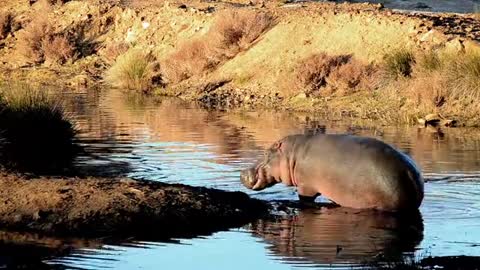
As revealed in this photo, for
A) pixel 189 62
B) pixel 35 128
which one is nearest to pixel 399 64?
pixel 189 62

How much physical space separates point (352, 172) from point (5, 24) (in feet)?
110

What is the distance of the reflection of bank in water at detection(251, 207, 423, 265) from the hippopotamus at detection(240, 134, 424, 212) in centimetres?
19

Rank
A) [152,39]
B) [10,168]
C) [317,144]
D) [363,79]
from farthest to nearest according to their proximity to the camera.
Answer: [152,39] < [363,79] < [10,168] < [317,144]

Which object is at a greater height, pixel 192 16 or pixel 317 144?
pixel 192 16

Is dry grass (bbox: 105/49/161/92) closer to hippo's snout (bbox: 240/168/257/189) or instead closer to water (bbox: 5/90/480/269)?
water (bbox: 5/90/480/269)

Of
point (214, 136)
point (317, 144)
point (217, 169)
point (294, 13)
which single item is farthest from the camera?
point (294, 13)

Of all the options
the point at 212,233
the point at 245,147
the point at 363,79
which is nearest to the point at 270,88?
the point at 363,79

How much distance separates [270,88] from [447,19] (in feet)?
16.9

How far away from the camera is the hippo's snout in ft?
50.4

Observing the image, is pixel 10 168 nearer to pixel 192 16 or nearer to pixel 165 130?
pixel 165 130

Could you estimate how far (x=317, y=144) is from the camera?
14.5 meters

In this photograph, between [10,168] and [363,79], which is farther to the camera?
[363,79]

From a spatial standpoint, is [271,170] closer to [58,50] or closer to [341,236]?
[341,236]

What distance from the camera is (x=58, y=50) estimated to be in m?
41.2
